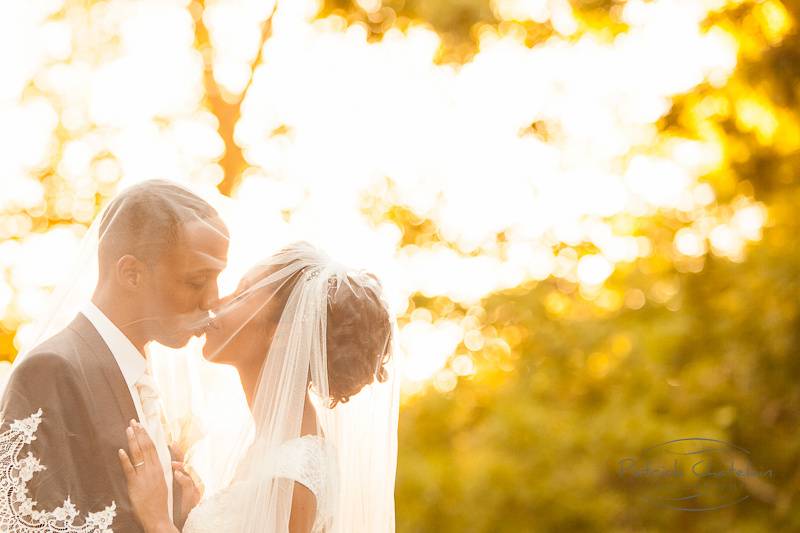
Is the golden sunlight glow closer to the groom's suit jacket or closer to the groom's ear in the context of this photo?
the groom's ear

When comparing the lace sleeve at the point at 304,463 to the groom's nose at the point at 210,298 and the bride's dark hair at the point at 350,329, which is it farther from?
the groom's nose at the point at 210,298

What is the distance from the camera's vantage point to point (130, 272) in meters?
2.70

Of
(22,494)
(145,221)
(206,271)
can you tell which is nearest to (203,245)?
(206,271)

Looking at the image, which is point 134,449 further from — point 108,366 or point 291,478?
point 291,478

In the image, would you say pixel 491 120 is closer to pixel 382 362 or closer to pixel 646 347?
pixel 646 347

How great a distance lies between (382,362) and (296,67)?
5571 mm

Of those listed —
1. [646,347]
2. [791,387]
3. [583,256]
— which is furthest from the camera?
[583,256]

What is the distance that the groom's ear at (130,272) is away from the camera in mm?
2689

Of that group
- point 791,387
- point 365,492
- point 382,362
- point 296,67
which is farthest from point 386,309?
point 296,67

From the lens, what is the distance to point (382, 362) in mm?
3037

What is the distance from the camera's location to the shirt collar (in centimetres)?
266

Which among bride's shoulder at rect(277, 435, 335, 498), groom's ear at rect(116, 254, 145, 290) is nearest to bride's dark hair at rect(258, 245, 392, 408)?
bride's shoulder at rect(277, 435, 335, 498)

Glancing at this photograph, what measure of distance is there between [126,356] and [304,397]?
546 mm

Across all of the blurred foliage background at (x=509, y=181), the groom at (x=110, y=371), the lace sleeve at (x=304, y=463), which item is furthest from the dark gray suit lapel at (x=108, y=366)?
the blurred foliage background at (x=509, y=181)
